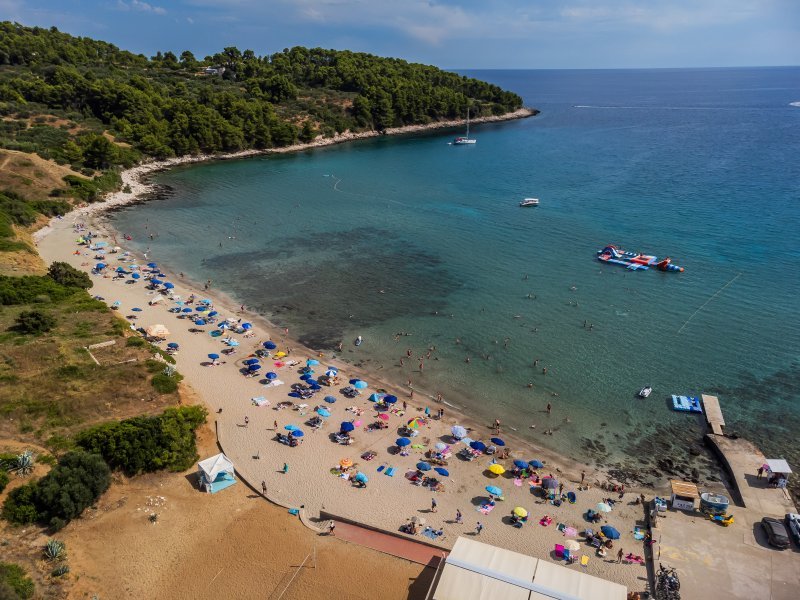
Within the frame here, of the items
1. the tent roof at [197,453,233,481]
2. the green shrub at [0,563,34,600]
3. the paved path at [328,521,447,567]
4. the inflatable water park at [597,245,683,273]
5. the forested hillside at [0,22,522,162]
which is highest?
the forested hillside at [0,22,522,162]

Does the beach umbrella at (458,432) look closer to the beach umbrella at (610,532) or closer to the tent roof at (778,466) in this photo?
the beach umbrella at (610,532)

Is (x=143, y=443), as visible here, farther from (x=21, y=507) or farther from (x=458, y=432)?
(x=458, y=432)

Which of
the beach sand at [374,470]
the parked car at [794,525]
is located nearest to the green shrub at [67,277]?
the beach sand at [374,470]

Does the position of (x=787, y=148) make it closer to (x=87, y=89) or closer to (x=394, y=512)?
(x=394, y=512)

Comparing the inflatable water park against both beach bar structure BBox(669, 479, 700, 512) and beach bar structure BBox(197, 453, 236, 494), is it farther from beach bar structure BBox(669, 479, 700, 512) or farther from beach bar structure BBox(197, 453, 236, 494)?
beach bar structure BBox(197, 453, 236, 494)

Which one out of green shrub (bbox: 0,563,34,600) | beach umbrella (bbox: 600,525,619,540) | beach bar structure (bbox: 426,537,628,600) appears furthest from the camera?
beach umbrella (bbox: 600,525,619,540)

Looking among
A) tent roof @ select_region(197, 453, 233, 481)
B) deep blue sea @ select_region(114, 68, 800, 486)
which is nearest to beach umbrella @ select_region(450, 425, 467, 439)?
deep blue sea @ select_region(114, 68, 800, 486)

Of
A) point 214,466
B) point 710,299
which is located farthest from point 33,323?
point 710,299
